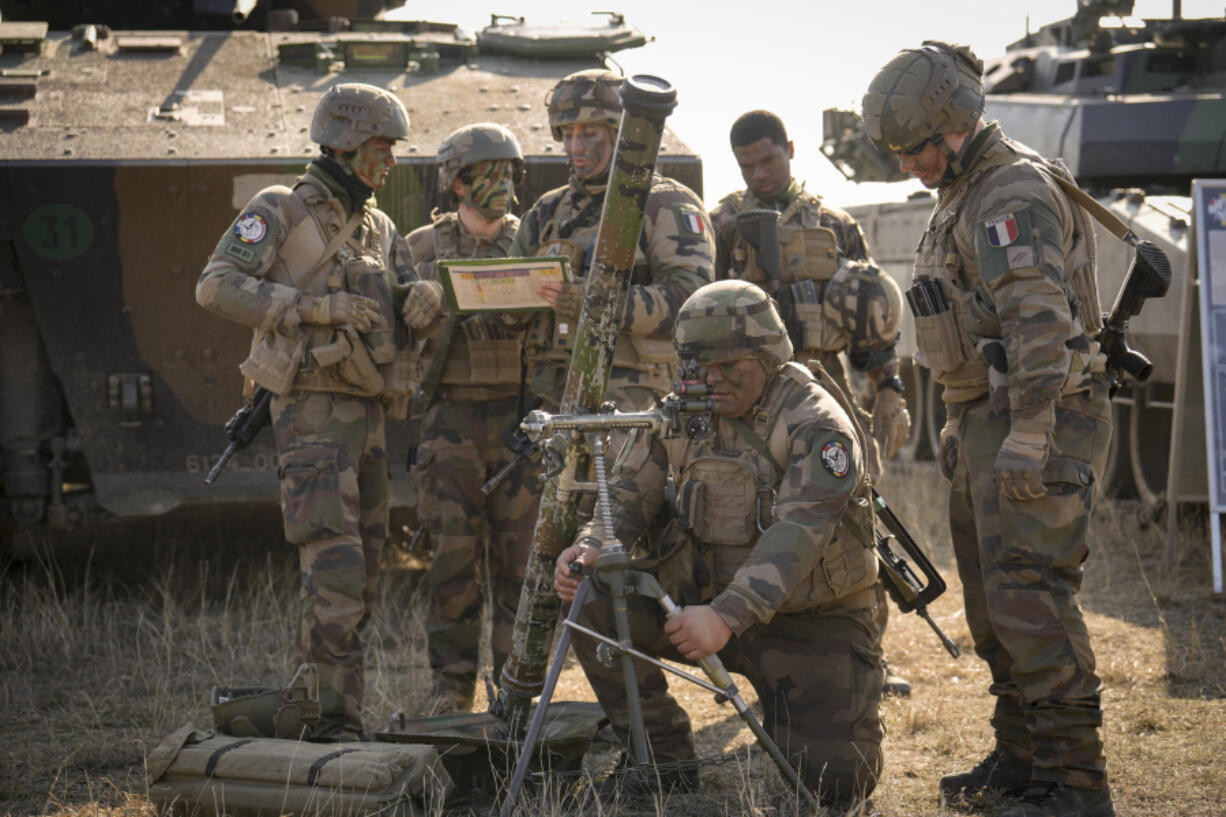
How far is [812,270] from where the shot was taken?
5.55 meters

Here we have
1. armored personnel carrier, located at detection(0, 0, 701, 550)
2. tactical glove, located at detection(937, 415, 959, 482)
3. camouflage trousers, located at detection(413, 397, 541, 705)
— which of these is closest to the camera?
tactical glove, located at detection(937, 415, 959, 482)

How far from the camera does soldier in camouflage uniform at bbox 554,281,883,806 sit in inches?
153

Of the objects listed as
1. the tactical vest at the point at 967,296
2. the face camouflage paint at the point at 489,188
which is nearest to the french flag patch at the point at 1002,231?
the tactical vest at the point at 967,296

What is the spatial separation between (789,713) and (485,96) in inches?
152

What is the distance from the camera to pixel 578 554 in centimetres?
386

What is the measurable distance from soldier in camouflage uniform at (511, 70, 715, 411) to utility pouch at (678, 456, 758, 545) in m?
0.94

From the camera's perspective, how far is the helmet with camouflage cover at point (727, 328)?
13.0 feet

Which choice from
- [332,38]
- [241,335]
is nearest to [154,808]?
[241,335]

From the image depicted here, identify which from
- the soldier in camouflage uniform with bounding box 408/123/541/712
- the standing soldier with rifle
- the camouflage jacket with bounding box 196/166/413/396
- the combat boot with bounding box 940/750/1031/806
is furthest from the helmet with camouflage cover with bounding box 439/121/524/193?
the combat boot with bounding box 940/750/1031/806

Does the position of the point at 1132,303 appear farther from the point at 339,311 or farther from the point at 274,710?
the point at 274,710

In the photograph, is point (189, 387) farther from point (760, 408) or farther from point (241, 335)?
point (760, 408)

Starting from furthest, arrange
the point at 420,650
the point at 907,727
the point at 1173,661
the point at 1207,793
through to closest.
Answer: the point at 420,650 → the point at 1173,661 → the point at 907,727 → the point at 1207,793

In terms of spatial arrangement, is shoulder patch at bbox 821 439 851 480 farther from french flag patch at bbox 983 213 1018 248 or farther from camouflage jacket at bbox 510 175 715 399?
camouflage jacket at bbox 510 175 715 399

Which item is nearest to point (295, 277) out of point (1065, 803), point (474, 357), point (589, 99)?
point (474, 357)
